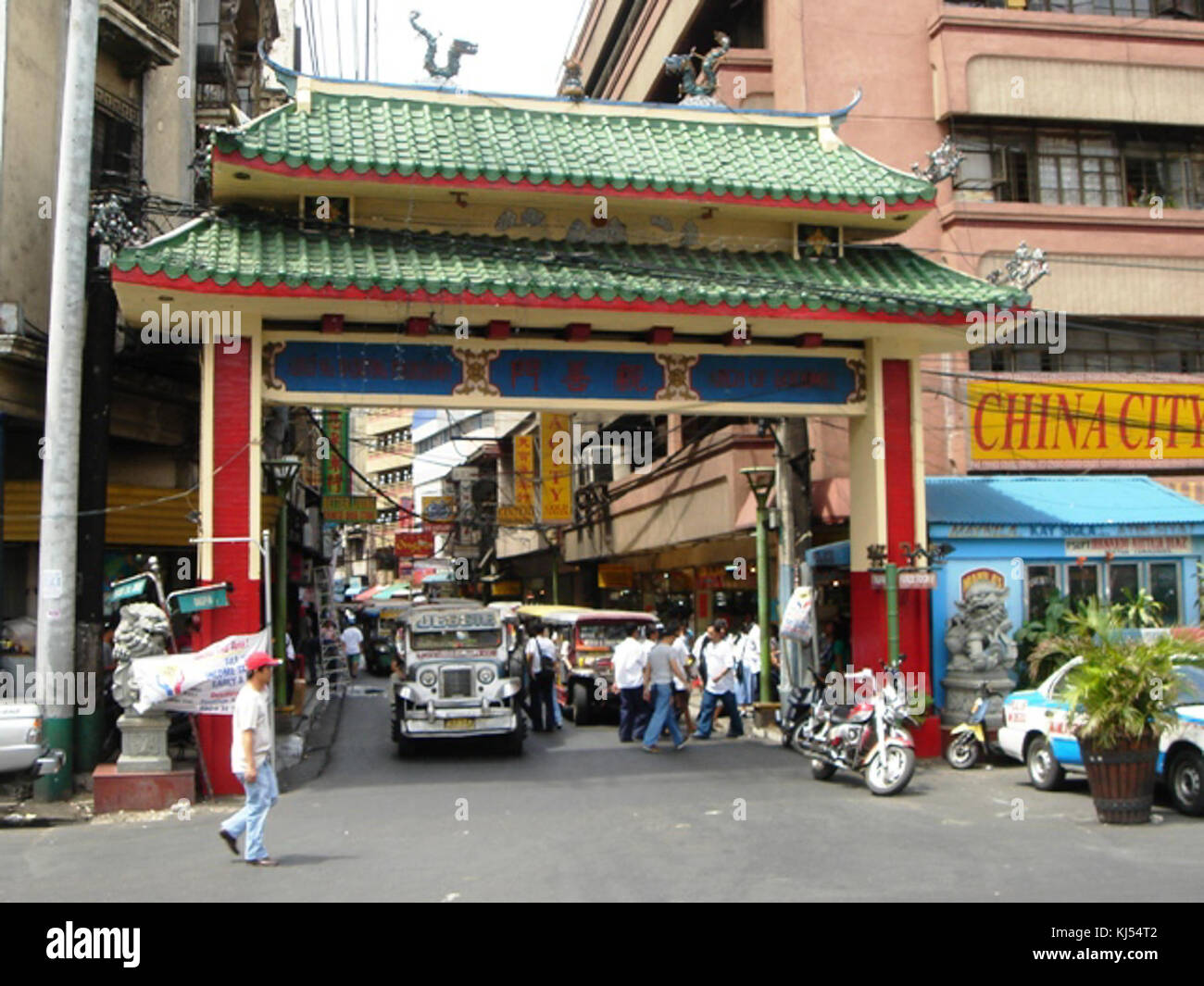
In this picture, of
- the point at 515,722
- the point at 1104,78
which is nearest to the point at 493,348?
the point at 515,722

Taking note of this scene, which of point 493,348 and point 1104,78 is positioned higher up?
point 1104,78

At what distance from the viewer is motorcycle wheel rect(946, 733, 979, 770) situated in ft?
51.2

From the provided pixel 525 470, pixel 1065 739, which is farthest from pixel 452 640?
pixel 525 470

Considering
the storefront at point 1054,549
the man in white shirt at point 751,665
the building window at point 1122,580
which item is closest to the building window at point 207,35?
the man in white shirt at point 751,665

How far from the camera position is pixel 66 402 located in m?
13.6

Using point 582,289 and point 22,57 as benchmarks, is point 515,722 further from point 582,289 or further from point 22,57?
point 22,57

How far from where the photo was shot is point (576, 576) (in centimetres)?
4409

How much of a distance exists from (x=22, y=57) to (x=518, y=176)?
22.3 feet

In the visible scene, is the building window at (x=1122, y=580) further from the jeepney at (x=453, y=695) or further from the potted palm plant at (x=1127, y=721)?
the jeepney at (x=453, y=695)

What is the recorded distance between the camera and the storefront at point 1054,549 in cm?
1752

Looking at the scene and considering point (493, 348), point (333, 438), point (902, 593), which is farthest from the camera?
point (333, 438)

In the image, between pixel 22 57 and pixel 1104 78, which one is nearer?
pixel 22 57

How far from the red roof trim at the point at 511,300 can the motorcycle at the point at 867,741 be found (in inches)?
177

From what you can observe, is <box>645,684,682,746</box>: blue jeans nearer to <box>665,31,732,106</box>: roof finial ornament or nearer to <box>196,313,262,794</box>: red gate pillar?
<box>196,313,262,794</box>: red gate pillar
